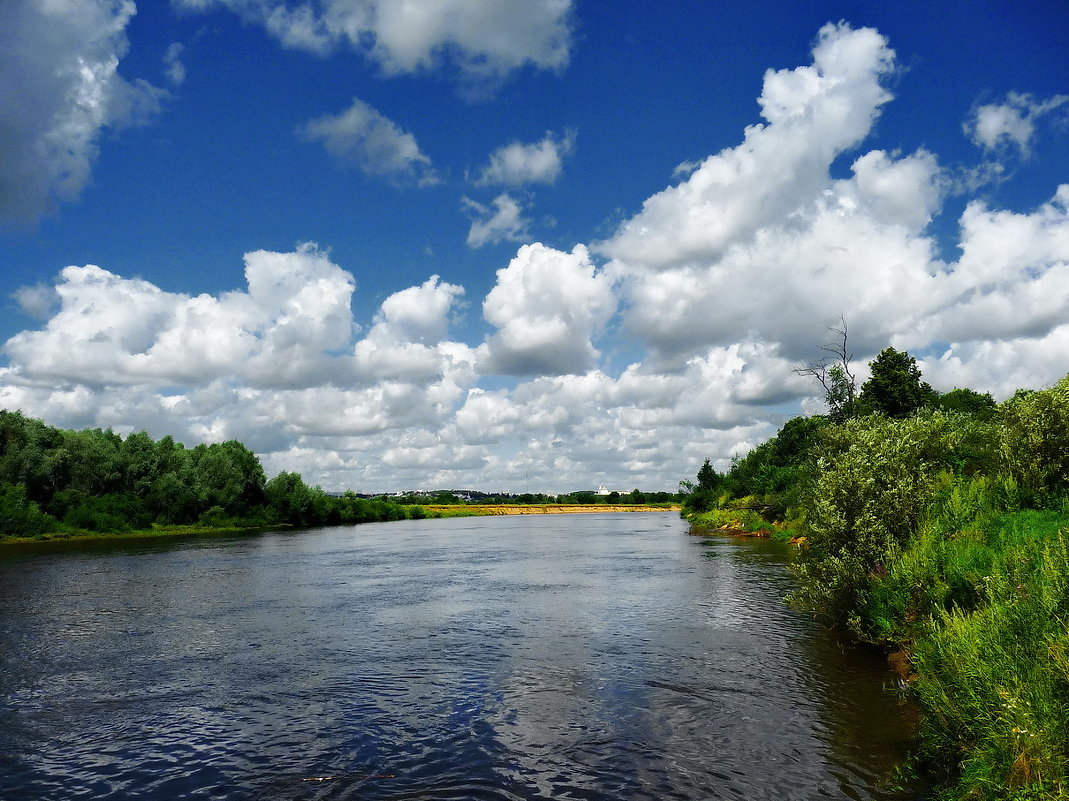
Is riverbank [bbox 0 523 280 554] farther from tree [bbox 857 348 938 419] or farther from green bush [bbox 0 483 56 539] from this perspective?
tree [bbox 857 348 938 419]

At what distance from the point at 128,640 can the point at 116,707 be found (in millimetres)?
9215

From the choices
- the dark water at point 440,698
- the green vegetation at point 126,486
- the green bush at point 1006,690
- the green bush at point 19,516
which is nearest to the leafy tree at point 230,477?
the green vegetation at point 126,486

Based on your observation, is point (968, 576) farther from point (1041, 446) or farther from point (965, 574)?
point (1041, 446)

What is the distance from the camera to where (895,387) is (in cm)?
7919

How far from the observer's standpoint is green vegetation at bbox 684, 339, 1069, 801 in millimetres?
9141

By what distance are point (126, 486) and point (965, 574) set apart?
4183 inches

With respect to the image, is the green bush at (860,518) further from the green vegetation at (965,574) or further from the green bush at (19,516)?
the green bush at (19,516)

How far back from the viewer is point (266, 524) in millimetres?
118750

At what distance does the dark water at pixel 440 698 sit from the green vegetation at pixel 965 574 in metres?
1.68

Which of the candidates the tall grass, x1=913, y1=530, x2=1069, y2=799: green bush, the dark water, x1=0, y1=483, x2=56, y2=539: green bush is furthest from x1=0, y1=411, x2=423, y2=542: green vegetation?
x1=913, y1=530, x2=1069, y2=799: green bush

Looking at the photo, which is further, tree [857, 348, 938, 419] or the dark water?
tree [857, 348, 938, 419]

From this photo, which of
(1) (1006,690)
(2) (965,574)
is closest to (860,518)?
(2) (965,574)

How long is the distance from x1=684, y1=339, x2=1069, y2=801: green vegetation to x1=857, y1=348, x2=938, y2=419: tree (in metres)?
42.1

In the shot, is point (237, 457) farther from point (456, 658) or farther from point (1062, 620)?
point (1062, 620)
